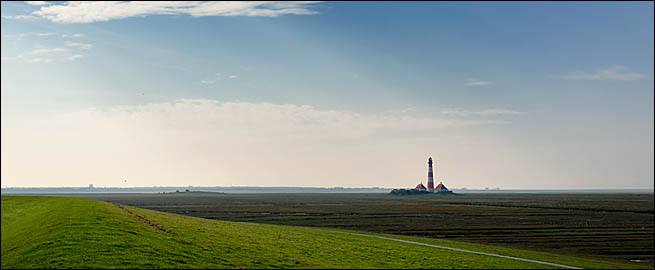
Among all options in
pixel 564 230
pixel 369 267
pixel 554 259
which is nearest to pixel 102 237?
pixel 369 267

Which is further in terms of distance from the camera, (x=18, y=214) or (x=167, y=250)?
(x=18, y=214)

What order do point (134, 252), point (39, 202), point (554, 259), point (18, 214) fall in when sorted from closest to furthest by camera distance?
1. point (134, 252)
2. point (554, 259)
3. point (18, 214)
4. point (39, 202)

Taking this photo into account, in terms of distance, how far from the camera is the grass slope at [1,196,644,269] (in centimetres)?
2536

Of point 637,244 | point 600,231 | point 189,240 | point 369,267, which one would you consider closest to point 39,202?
point 189,240

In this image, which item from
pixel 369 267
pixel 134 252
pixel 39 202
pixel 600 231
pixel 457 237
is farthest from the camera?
pixel 600 231

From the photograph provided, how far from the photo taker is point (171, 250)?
2895cm

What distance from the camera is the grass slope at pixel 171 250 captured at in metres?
25.4

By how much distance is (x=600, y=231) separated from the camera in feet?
237

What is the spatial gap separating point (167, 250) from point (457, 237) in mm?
47402

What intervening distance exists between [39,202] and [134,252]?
34.4 m

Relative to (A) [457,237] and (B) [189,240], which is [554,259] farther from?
(B) [189,240]

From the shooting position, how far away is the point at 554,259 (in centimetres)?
4184

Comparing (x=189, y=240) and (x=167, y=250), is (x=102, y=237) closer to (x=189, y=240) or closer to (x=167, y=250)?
(x=167, y=250)

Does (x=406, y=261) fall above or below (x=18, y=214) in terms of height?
below
